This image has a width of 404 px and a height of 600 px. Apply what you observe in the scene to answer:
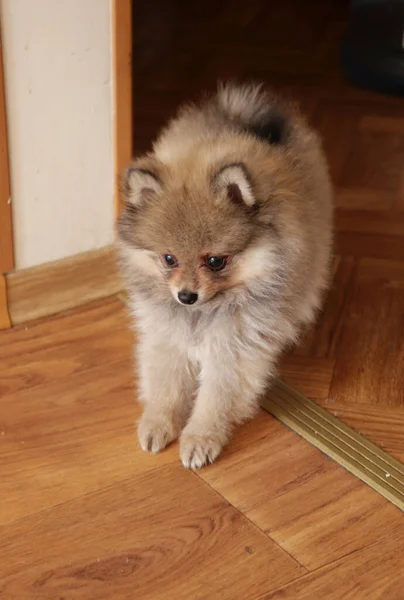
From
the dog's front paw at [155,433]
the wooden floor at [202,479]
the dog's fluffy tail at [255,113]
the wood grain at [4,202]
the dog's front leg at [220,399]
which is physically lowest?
the wooden floor at [202,479]

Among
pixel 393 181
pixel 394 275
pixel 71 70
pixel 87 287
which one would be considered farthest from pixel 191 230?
pixel 393 181

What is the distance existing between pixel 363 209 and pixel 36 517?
53.9 inches

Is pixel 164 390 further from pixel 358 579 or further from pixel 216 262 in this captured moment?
pixel 358 579

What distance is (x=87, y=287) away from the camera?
2.00m

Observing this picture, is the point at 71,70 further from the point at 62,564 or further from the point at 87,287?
the point at 62,564

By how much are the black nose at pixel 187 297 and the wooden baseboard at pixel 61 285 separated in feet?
1.89

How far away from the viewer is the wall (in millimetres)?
1653

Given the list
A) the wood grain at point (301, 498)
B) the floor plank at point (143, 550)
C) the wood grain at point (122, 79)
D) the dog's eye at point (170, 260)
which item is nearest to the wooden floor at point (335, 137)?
the wood grain at point (301, 498)

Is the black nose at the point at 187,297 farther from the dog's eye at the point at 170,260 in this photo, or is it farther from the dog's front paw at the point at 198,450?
the dog's front paw at the point at 198,450

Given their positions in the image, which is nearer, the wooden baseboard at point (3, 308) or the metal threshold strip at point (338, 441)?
the metal threshold strip at point (338, 441)

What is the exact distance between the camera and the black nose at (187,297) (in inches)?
55.9

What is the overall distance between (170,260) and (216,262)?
8cm

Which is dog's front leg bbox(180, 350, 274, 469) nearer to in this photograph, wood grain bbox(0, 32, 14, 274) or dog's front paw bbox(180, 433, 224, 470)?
dog's front paw bbox(180, 433, 224, 470)

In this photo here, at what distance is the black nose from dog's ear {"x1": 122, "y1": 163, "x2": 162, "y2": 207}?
174mm
